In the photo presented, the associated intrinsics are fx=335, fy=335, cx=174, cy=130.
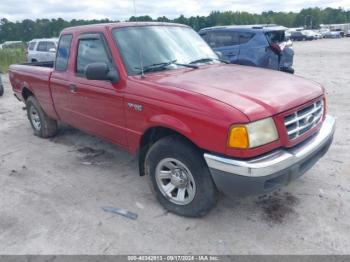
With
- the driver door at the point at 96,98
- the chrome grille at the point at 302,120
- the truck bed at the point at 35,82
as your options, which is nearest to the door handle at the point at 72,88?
the driver door at the point at 96,98

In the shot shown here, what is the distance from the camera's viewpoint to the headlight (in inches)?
108

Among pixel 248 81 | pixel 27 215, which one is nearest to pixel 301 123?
pixel 248 81

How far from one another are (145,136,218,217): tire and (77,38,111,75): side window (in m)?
1.31

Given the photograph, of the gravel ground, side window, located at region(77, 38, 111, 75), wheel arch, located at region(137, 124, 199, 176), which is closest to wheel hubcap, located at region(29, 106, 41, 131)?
the gravel ground

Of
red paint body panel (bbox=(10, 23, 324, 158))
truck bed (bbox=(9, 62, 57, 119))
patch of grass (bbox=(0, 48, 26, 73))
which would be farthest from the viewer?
patch of grass (bbox=(0, 48, 26, 73))

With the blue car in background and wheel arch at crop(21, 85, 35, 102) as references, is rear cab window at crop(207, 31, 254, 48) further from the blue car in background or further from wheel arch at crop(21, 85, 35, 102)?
wheel arch at crop(21, 85, 35, 102)

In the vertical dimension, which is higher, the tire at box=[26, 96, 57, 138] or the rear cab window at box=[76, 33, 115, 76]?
the rear cab window at box=[76, 33, 115, 76]

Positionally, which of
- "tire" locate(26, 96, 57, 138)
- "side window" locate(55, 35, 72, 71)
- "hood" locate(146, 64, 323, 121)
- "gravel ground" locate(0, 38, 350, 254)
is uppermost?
"side window" locate(55, 35, 72, 71)

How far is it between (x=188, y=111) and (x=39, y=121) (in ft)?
13.5

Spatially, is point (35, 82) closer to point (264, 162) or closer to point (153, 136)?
point (153, 136)

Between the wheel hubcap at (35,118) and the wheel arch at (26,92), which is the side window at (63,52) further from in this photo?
the wheel hubcap at (35,118)

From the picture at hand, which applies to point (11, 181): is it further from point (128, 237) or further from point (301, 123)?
point (301, 123)

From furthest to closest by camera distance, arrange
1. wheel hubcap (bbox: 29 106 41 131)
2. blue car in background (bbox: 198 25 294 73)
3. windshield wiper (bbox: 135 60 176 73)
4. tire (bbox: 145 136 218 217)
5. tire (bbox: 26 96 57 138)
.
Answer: blue car in background (bbox: 198 25 294 73), wheel hubcap (bbox: 29 106 41 131), tire (bbox: 26 96 57 138), windshield wiper (bbox: 135 60 176 73), tire (bbox: 145 136 218 217)

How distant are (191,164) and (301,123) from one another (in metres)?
1.11
